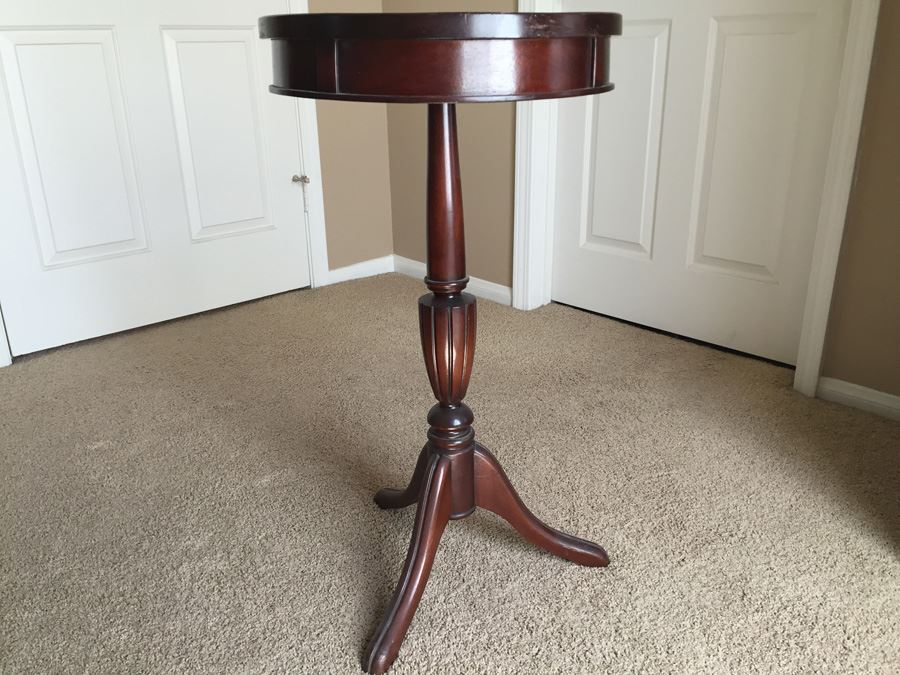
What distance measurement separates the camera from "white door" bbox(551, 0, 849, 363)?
1842 mm

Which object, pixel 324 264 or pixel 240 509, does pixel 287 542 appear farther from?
pixel 324 264

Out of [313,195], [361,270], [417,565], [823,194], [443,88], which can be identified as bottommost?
[361,270]

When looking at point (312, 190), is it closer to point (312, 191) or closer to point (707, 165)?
point (312, 191)

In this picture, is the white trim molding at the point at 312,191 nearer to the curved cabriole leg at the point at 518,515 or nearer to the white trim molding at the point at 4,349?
the white trim molding at the point at 4,349

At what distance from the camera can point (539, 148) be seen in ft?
7.63

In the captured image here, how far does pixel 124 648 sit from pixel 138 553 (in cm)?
23

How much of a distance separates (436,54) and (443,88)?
0.12ft

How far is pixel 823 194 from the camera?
173 centimetres

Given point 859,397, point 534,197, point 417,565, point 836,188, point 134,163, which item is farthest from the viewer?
point 534,197

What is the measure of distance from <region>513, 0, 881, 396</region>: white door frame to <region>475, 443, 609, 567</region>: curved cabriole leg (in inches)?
35.8

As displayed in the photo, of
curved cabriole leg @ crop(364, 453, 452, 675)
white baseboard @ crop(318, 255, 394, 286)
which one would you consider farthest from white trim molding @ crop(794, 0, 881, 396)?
white baseboard @ crop(318, 255, 394, 286)

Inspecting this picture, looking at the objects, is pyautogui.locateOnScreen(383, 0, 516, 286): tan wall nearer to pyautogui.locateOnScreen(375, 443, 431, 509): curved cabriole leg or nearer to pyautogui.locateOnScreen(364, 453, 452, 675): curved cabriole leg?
pyautogui.locateOnScreen(375, 443, 431, 509): curved cabriole leg

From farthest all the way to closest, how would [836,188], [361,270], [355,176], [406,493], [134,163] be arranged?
[361,270] → [355,176] → [134,163] → [836,188] → [406,493]

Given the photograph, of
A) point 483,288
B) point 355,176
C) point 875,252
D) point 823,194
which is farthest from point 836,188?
point 355,176
